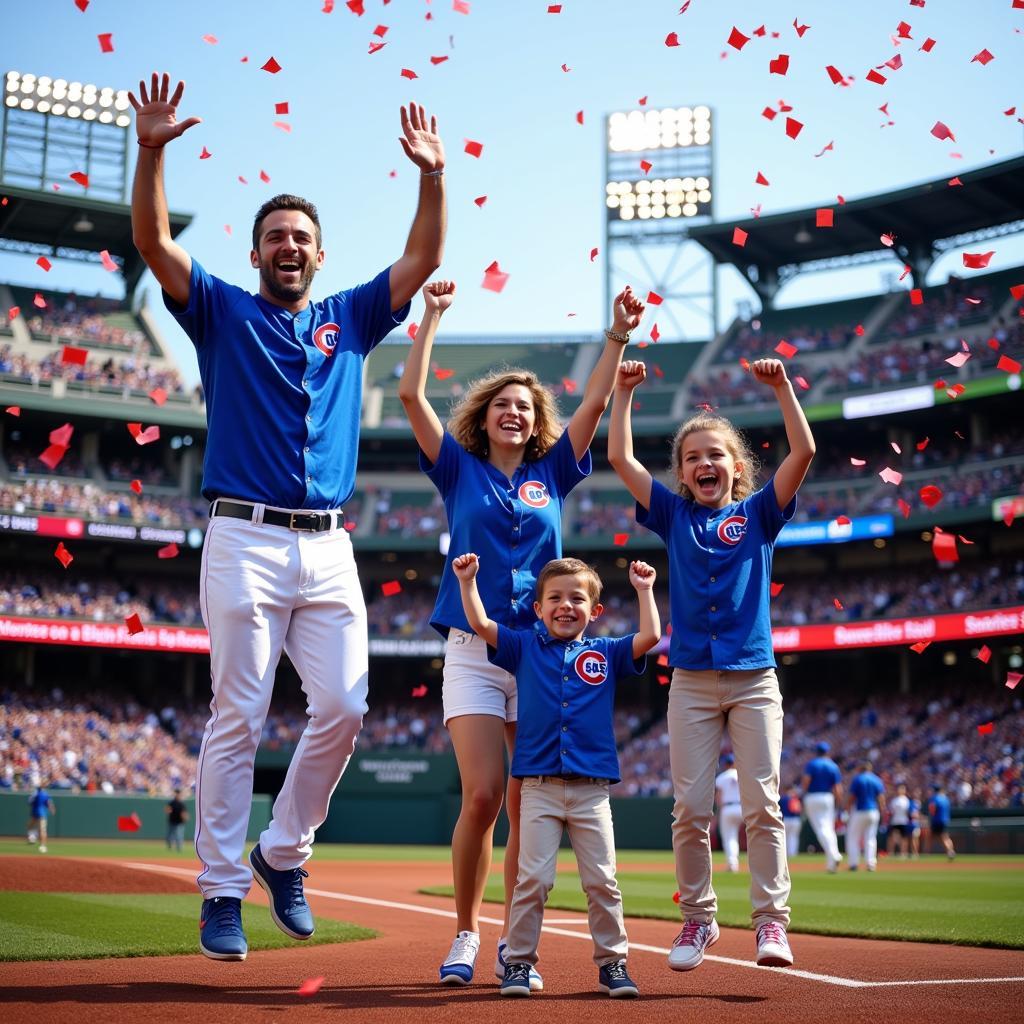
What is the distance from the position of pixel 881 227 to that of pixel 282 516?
133 feet

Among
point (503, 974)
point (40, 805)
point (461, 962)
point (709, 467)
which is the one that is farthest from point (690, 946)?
point (40, 805)

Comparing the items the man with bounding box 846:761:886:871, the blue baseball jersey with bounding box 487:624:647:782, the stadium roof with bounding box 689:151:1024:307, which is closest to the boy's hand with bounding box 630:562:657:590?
the blue baseball jersey with bounding box 487:624:647:782

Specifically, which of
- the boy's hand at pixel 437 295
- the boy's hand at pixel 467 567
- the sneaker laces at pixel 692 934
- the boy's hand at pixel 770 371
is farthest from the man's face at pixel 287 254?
the sneaker laces at pixel 692 934

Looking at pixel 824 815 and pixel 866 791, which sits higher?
→ pixel 866 791

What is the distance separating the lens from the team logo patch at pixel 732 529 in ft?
18.0

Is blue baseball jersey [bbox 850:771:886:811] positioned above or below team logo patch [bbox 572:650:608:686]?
below

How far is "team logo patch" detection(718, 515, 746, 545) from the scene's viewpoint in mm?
5477

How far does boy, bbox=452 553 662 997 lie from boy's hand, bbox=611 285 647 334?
1134mm

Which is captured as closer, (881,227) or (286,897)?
(286,897)

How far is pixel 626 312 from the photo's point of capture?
5.67 meters

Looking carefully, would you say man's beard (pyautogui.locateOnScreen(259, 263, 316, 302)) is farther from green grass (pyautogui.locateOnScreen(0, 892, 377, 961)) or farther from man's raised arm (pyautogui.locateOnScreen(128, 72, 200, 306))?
green grass (pyautogui.locateOnScreen(0, 892, 377, 961))

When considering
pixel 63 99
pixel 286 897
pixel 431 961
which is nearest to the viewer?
pixel 286 897

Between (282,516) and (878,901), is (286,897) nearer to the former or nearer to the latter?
(282,516)

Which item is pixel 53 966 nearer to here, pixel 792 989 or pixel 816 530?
pixel 792 989
